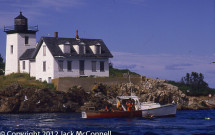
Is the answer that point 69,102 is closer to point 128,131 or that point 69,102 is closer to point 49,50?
point 49,50

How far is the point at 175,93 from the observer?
75188 mm

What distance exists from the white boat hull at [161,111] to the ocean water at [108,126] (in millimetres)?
1707

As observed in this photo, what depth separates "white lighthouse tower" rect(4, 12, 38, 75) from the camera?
80938 mm

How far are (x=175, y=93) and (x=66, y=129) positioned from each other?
3451 centimetres

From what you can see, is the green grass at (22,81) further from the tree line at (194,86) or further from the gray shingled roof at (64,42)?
the tree line at (194,86)

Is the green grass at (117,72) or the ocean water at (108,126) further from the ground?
the green grass at (117,72)

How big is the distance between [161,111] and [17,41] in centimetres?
3411

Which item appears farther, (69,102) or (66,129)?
(69,102)

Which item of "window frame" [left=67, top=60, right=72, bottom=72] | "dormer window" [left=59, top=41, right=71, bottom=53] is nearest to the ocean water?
"window frame" [left=67, top=60, right=72, bottom=72]

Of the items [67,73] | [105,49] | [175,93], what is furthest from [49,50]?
[175,93]

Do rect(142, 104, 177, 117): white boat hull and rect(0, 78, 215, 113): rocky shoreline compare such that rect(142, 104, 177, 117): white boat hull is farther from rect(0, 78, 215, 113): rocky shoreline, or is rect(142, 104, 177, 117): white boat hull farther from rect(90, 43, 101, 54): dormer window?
rect(90, 43, 101, 54): dormer window

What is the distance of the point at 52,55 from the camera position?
72625mm

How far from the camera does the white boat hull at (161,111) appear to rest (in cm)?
5606

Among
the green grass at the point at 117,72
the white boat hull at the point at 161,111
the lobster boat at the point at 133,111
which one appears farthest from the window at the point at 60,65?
the white boat hull at the point at 161,111
